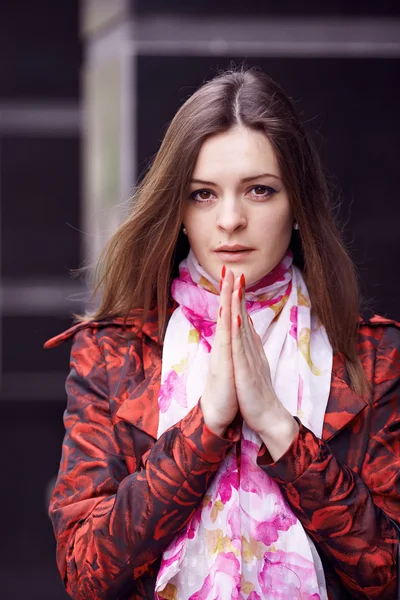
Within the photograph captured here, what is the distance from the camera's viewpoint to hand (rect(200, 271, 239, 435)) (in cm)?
216

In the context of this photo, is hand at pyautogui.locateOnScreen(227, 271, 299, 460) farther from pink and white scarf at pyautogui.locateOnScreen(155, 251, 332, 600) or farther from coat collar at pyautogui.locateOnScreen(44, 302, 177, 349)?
coat collar at pyautogui.locateOnScreen(44, 302, 177, 349)

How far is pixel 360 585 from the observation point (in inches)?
86.4

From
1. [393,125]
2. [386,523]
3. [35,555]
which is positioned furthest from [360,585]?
[35,555]

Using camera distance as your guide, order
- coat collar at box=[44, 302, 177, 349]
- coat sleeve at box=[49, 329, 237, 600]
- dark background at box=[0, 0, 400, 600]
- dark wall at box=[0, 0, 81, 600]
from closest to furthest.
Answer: coat sleeve at box=[49, 329, 237, 600] < coat collar at box=[44, 302, 177, 349] < dark background at box=[0, 0, 400, 600] < dark wall at box=[0, 0, 81, 600]

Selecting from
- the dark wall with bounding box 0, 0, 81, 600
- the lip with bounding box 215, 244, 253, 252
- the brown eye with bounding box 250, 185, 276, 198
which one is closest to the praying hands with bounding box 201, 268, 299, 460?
the lip with bounding box 215, 244, 253, 252

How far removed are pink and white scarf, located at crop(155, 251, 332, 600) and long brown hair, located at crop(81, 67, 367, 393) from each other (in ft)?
0.16

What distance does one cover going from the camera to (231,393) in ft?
7.11

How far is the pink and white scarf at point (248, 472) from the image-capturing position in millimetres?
2225

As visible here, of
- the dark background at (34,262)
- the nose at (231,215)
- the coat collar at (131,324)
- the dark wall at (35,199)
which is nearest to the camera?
the nose at (231,215)

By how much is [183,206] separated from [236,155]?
0.16m

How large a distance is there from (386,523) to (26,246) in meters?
5.90

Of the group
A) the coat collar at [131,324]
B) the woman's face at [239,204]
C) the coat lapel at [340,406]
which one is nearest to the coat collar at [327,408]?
the coat lapel at [340,406]

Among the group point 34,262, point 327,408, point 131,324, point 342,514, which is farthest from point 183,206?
point 34,262

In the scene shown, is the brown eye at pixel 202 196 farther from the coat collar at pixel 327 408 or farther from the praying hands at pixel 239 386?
the coat collar at pixel 327 408
